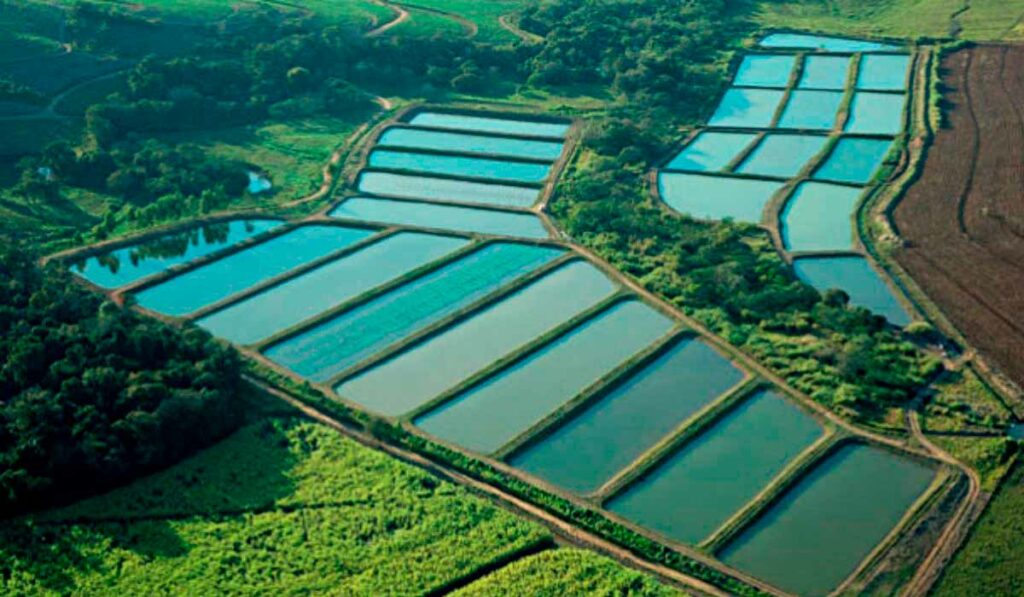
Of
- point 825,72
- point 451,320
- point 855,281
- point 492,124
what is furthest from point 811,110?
point 451,320

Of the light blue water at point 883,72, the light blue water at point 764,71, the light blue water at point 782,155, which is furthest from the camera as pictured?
the light blue water at point 764,71

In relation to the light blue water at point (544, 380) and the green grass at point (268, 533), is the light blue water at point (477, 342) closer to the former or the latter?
the light blue water at point (544, 380)

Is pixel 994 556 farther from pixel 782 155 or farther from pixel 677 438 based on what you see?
pixel 782 155

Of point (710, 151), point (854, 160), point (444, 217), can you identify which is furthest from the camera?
point (710, 151)

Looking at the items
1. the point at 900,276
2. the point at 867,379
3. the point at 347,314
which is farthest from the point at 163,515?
the point at 900,276

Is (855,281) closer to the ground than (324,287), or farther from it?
farther from it

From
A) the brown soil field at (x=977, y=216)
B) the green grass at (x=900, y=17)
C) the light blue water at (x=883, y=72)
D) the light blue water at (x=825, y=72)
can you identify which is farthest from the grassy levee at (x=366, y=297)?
the green grass at (x=900, y=17)
